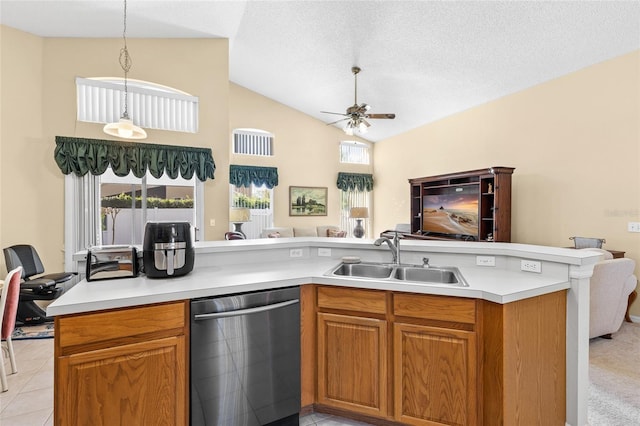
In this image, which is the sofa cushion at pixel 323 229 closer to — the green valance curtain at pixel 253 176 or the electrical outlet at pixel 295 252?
the green valance curtain at pixel 253 176

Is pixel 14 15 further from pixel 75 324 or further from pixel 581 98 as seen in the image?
pixel 581 98

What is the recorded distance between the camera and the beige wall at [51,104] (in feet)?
13.2

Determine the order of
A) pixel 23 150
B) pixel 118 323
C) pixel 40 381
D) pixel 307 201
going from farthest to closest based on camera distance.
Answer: pixel 307 201, pixel 23 150, pixel 40 381, pixel 118 323

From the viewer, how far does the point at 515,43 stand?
391 centimetres

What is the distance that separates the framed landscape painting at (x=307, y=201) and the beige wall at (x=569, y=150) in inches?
131

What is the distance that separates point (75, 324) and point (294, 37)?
4.60 m

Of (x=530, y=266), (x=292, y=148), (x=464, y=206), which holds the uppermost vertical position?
(x=292, y=148)

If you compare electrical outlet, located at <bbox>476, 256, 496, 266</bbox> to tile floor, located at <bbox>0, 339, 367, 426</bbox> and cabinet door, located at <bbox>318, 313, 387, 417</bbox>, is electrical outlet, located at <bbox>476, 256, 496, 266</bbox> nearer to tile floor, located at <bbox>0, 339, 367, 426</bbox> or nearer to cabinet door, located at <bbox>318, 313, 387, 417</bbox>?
cabinet door, located at <bbox>318, 313, 387, 417</bbox>

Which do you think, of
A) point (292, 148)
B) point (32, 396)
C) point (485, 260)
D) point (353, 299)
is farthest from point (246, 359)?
point (292, 148)

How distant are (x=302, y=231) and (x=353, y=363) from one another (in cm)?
563

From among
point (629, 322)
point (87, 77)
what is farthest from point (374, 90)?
point (629, 322)

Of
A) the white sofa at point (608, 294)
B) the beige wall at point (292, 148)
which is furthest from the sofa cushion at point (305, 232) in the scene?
the white sofa at point (608, 294)

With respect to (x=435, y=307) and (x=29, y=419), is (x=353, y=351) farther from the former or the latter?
(x=29, y=419)

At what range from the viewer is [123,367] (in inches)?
56.8
